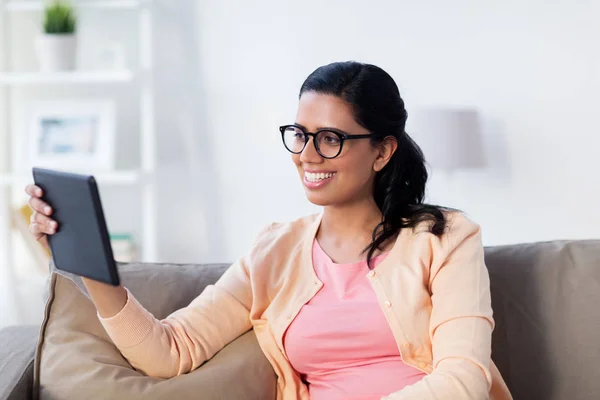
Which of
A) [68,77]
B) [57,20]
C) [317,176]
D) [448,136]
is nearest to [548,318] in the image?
[317,176]

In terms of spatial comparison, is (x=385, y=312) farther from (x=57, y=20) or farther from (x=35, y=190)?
(x=57, y=20)

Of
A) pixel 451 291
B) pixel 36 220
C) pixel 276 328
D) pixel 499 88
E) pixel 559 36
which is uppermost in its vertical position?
pixel 559 36

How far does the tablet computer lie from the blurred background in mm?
1782

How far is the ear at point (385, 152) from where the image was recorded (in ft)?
5.95

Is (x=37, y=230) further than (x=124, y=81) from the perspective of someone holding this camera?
No

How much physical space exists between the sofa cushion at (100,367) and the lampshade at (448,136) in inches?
58.0

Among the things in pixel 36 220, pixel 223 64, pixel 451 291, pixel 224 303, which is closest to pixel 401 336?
pixel 451 291

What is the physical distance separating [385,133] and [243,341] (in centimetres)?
54

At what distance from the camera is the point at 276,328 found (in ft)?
5.82

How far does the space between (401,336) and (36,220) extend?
73 cm

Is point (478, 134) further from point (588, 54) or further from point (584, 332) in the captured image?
point (584, 332)

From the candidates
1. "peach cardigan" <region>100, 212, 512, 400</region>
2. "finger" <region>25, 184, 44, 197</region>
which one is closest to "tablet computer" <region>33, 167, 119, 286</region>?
"finger" <region>25, 184, 44, 197</region>

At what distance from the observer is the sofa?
161 cm

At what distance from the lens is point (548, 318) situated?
1812 millimetres
